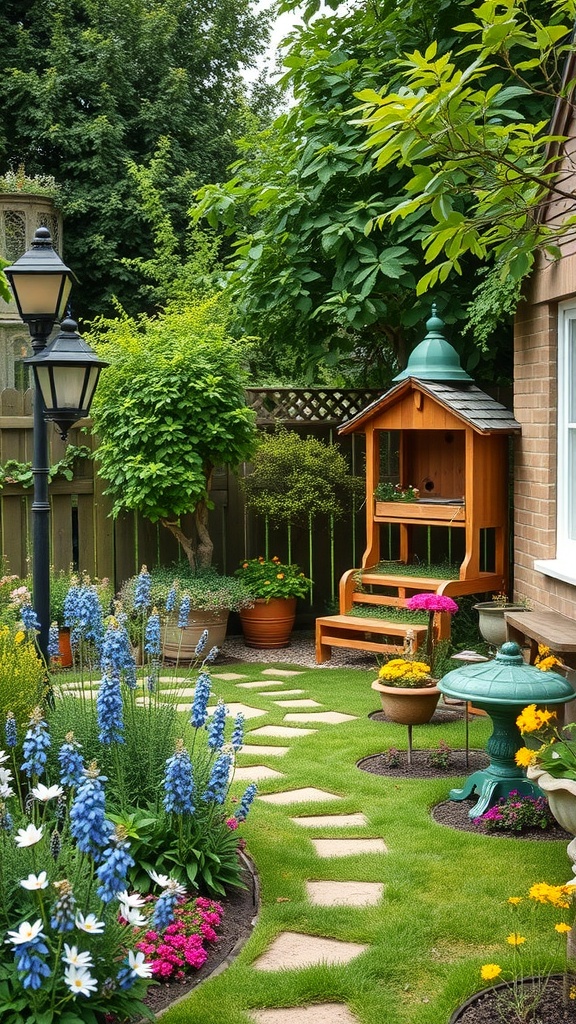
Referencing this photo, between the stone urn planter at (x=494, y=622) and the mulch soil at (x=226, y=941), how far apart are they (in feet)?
9.65

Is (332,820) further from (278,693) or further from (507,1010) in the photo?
(278,693)

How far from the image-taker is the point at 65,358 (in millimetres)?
4305

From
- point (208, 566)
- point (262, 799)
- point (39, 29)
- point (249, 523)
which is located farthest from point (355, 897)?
point (39, 29)

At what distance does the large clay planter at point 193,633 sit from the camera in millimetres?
7766

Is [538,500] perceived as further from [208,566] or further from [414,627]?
[208,566]

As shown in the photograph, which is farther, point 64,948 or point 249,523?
point 249,523

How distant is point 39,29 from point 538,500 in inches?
491

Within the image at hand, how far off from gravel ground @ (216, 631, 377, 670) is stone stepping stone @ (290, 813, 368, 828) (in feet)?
10.7

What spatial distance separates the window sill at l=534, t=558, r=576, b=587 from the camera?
554 cm

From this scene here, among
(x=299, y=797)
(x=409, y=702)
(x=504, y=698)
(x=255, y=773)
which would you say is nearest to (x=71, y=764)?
(x=504, y=698)

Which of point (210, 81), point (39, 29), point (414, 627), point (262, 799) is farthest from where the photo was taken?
point (210, 81)

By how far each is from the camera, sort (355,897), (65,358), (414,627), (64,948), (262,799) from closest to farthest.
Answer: (64,948) < (355,897) < (65,358) < (262,799) < (414,627)

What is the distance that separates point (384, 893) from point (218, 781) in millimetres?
741

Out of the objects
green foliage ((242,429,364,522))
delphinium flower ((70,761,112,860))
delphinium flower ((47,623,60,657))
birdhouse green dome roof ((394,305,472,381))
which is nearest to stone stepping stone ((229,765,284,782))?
delphinium flower ((47,623,60,657))
